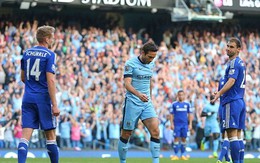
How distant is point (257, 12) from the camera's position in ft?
Answer: 131

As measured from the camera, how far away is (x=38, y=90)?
14.0 meters

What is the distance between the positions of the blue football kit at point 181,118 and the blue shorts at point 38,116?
13.0m

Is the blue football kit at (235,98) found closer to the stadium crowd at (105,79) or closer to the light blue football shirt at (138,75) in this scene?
the light blue football shirt at (138,75)

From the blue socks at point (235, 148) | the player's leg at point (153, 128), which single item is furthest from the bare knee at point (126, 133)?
the blue socks at point (235, 148)

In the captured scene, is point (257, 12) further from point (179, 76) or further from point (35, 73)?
point (35, 73)

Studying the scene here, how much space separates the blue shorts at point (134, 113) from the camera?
1597 centimetres

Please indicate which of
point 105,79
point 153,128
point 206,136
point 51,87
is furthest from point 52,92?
point 105,79

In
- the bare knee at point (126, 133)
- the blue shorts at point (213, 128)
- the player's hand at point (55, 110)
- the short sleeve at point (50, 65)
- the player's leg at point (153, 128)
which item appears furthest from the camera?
the blue shorts at point (213, 128)

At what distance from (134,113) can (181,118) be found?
1100 cm

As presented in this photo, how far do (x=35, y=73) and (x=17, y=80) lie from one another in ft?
52.2

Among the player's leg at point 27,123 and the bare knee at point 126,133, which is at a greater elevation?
the player's leg at point 27,123

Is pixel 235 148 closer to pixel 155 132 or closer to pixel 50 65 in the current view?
pixel 155 132

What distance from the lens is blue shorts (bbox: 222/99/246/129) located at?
16.0 meters

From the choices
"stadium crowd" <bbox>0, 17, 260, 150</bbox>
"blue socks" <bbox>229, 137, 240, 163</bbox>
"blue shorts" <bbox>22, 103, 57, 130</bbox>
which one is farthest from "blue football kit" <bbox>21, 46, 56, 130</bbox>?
"stadium crowd" <bbox>0, 17, 260, 150</bbox>
